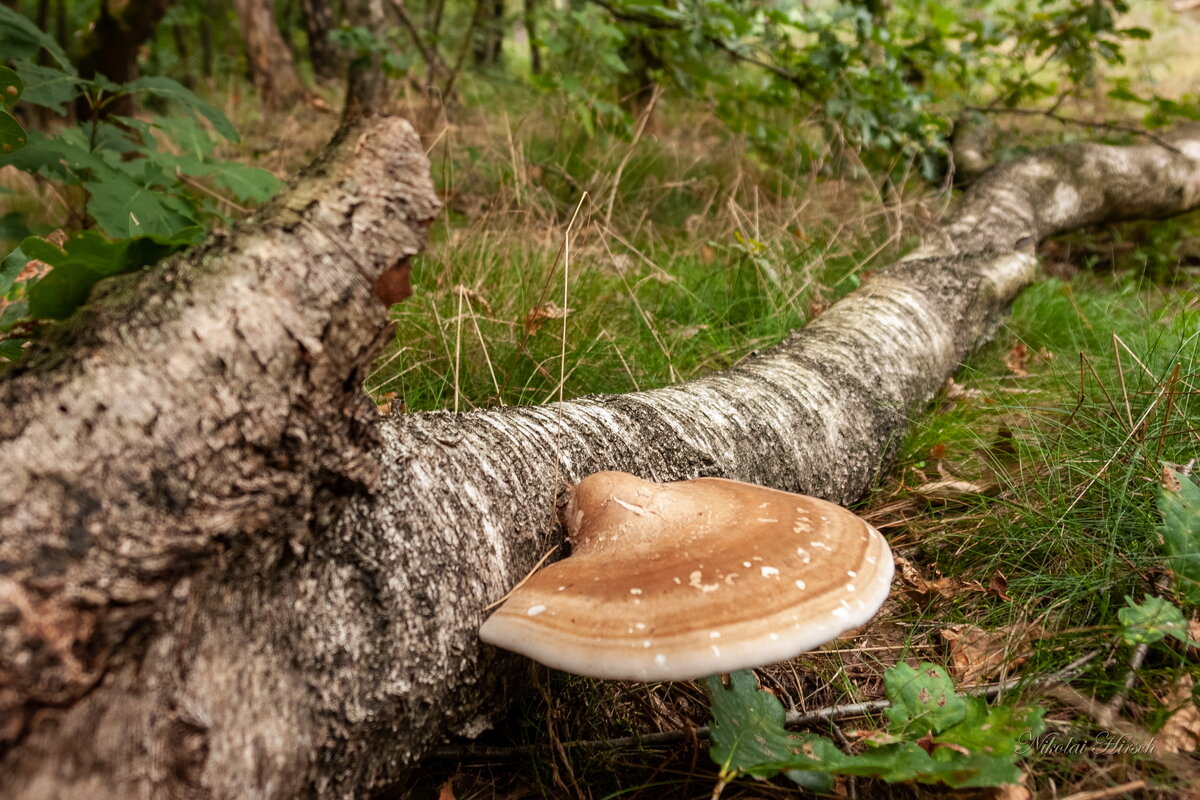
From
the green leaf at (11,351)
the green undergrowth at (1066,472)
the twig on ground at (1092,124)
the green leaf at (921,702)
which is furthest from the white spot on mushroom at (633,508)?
the twig on ground at (1092,124)

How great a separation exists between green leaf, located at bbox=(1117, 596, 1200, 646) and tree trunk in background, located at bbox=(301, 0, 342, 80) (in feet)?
37.5

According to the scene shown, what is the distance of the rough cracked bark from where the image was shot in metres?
0.94

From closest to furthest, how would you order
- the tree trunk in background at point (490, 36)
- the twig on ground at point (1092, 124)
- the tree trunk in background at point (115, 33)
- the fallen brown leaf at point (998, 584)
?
the fallen brown leaf at point (998, 584), the twig on ground at point (1092, 124), the tree trunk in background at point (115, 33), the tree trunk in background at point (490, 36)

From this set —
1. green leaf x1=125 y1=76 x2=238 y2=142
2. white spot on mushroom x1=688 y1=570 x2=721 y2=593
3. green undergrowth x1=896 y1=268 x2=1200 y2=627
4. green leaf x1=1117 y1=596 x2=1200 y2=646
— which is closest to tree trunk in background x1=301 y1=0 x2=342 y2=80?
green leaf x1=125 y1=76 x2=238 y2=142

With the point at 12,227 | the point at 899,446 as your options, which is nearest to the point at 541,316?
the point at 899,446

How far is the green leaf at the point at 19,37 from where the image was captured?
267 cm

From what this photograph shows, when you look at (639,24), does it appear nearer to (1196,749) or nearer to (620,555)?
(620,555)

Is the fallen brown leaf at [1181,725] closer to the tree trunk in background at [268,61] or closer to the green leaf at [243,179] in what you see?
the green leaf at [243,179]

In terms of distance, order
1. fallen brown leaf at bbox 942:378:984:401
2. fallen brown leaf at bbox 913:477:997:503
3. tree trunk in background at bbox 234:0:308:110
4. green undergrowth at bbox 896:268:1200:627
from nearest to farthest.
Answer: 1. green undergrowth at bbox 896:268:1200:627
2. fallen brown leaf at bbox 913:477:997:503
3. fallen brown leaf at bbox 942:378:984:401
4. tree trunk in background at bbox 234:0:308:110

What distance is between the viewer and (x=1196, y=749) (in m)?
1.41

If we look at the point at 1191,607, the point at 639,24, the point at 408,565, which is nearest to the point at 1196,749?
the point at 1191,607

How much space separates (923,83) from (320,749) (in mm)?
7469

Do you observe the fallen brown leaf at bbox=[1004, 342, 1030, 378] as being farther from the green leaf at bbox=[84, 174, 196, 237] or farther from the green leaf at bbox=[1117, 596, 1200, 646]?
the green leaf at bbox=[84, 174, 196, 237]

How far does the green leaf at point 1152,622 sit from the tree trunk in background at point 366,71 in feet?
18.9
